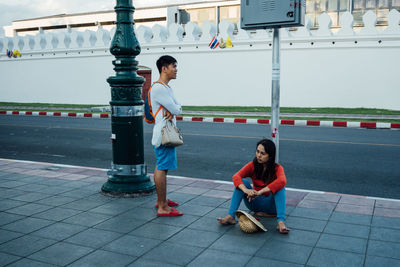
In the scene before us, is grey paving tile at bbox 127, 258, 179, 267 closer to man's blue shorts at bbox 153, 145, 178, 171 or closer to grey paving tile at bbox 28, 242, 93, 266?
grey paving tile at bbox 28, 242, 93, 266

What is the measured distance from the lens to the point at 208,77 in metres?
20.2

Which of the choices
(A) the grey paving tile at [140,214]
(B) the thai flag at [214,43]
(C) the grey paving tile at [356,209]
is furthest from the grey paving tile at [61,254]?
(B) the thai flag at [214,43]

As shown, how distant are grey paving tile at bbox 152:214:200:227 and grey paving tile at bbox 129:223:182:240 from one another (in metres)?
0.10

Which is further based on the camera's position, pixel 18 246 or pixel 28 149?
pixel 28 149

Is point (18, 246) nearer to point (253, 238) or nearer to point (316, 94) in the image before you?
point (253, 238)

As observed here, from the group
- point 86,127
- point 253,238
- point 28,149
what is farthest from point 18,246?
point 86,127

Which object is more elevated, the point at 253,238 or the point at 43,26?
the point at 43,26

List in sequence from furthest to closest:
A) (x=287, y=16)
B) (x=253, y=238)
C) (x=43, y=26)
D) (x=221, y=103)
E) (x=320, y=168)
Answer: (x=43, y=26), (x=221, y=103), (x=320, y=168), (x=287, y=16), (x=253, y=238)

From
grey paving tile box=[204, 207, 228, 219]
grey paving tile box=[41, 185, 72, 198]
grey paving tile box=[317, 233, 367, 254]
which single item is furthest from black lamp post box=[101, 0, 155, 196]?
grey paving tile box=[317, 233, 367, 254]

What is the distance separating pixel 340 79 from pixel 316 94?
1141mm

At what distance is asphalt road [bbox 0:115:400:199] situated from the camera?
22.3ft

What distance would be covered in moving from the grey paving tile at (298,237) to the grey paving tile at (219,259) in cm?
54

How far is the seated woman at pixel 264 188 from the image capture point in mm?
4188

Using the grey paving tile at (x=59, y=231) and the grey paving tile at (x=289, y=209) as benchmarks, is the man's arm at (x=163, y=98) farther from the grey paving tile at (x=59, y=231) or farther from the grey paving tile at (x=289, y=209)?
the grey paving tile at (x=289, y=209)
